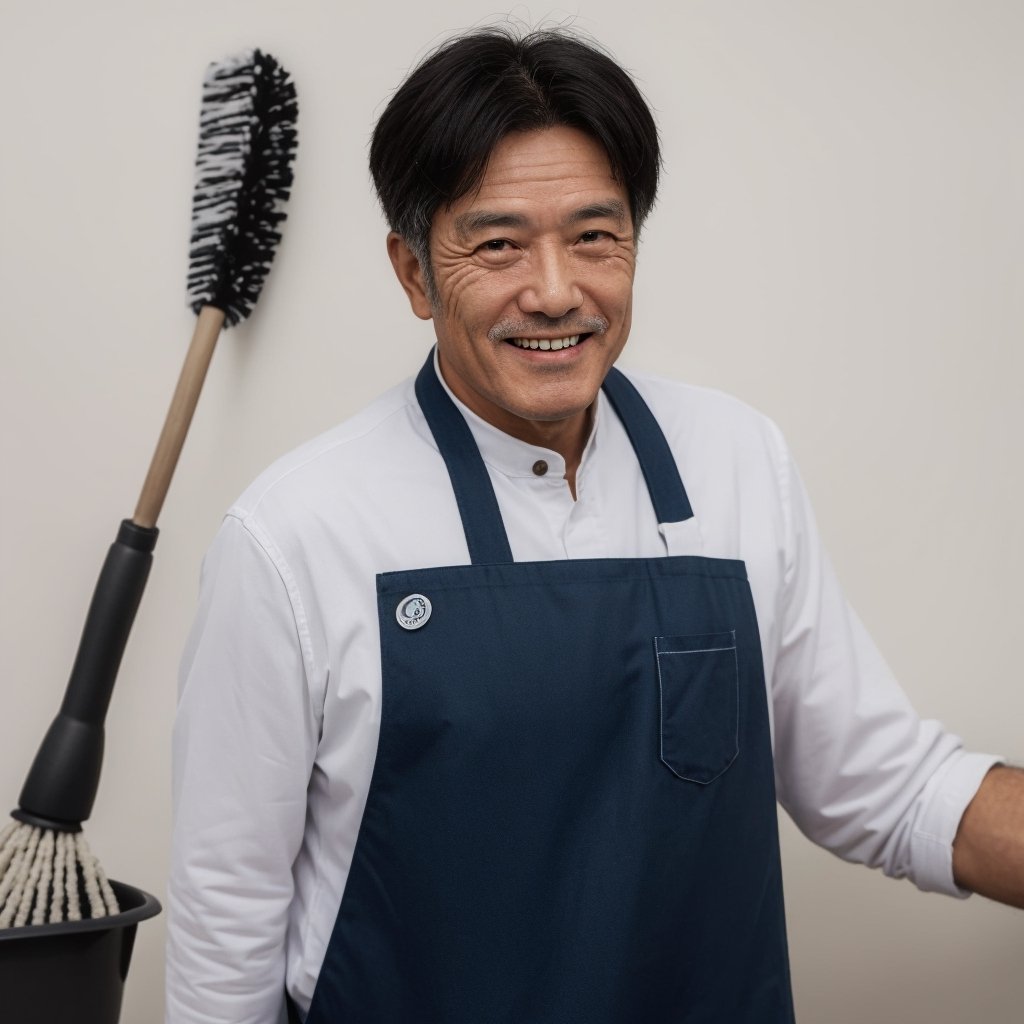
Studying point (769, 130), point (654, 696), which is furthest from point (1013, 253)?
point (654, 696)

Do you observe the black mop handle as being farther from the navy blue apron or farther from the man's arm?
the man's arm

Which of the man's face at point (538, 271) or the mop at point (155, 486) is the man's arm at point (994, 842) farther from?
the mop at point (155, 486)

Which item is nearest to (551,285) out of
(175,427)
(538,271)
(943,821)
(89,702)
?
(538,271)

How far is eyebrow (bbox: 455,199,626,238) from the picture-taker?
3.62 feet

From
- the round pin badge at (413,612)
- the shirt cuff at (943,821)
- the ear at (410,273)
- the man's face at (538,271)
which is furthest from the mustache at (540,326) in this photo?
the shirt cuff at (943,821)

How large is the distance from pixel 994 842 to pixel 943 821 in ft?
0.16

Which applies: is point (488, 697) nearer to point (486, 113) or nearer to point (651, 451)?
point (651, 451)

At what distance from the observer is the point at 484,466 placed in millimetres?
1195

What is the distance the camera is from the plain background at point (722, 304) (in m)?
1.74

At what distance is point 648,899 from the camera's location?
113 centimetres

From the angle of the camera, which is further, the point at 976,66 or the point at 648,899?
the point at 976,66

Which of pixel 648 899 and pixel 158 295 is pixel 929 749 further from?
pixel 158 295

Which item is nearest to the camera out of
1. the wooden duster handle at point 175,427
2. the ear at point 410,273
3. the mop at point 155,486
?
the ear at point 410,273

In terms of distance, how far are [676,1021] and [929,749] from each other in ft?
1.08
